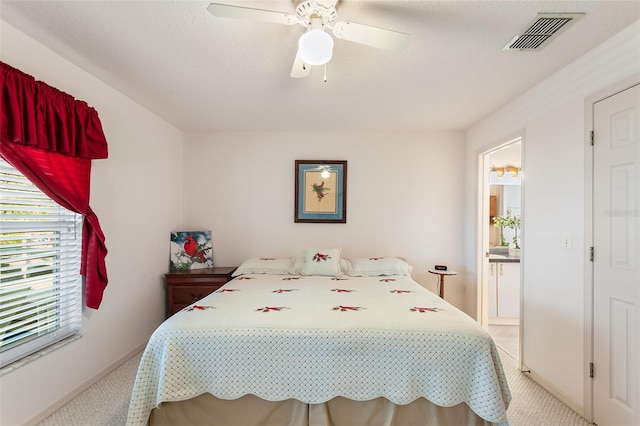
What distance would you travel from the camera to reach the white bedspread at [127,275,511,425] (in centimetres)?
169

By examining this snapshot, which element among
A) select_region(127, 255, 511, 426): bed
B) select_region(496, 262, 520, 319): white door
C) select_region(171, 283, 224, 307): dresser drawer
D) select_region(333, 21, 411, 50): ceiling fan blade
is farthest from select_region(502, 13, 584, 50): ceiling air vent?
select_region(171, 283, 224, 307): dresser drawer

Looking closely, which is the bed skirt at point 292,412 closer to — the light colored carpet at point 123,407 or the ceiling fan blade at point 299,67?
the light colored carpet at point 123,407

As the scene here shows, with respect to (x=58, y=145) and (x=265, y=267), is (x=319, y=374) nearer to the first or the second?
(x=265, y=267)

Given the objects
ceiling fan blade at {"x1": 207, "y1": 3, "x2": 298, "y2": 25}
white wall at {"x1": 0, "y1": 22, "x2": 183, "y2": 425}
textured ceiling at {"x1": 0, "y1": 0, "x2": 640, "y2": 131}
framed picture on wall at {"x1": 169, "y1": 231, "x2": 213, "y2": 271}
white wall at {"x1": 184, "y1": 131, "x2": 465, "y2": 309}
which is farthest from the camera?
white wall at {"x1": 184, "y1": 131, "x2": 465, "y2": 309}

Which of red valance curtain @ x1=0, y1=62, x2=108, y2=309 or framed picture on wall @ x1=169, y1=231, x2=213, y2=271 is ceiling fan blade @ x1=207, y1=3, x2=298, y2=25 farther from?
framed picture on wall @ x1=169, y1=231, x2=213, y2=271

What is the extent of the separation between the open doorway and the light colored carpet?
0.56m

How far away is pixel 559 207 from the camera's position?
229cm

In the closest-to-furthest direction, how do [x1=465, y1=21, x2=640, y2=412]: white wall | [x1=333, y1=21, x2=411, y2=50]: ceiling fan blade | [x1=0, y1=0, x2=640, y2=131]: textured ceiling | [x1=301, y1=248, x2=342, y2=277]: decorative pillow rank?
[x1=333, y1=21, x2=411, y2=50]: ceiling fan blade, [x1=0, y1=0, x2=640, y2=131]: textured ceiling, [x1=465, y1=21, x2=640, y2=412]: white wall, [x1=301, y1=248, x2=342, y2=277]: decorative pillow

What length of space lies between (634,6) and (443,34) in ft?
3.06

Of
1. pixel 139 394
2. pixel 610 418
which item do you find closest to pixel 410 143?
pixel 610 418

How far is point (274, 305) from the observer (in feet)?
7.11

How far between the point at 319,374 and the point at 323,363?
0.21 feet

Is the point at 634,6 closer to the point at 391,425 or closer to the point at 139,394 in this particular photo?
the point at 391,425

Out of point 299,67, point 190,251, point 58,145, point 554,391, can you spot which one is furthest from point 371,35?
point 190,251
